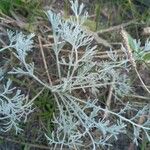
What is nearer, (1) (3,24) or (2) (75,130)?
(2) (75,130)

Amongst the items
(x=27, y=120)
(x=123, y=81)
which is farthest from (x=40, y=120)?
(x=123, y=81)

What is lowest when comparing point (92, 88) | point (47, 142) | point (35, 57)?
point (47, 142)

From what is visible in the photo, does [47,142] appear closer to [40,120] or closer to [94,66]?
[40,120]

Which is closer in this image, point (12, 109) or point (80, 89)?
point (12, 109)

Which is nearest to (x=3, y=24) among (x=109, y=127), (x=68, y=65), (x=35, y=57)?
(x=35, y=57)

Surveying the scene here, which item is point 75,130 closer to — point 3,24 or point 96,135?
point 96,135

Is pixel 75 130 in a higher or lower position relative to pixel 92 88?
lower
